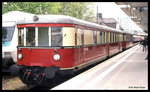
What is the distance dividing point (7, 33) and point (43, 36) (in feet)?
16.5

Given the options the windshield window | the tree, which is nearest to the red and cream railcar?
the windshield window

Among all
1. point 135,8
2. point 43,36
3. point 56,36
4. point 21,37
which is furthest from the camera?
point 135,8

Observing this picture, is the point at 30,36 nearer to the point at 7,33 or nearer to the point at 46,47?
the point at 46,47

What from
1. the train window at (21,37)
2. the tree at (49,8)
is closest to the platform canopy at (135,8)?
the train window at (21,37)

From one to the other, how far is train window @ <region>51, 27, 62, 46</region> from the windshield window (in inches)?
192

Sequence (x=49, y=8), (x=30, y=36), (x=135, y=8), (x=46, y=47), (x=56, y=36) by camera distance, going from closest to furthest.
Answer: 1. (x=46, y=47)
2. (x=56, y=36)
3. (x=30, y=36)
4. (x=135, y=8)
5. (x=49, y=8)

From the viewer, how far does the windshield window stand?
12.9m

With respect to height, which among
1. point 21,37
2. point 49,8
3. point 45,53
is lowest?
point 45,53

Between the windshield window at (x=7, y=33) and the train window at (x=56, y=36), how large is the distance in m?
4.88

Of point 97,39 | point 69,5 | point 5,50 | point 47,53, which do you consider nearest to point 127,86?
point 47,53

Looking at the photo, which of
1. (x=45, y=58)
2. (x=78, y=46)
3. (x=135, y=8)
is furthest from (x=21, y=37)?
(x=135, y=8)

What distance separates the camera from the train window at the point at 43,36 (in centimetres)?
871

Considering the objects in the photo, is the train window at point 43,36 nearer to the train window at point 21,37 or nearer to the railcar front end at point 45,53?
the railcar front end at point 45,53

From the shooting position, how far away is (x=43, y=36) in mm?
8781
